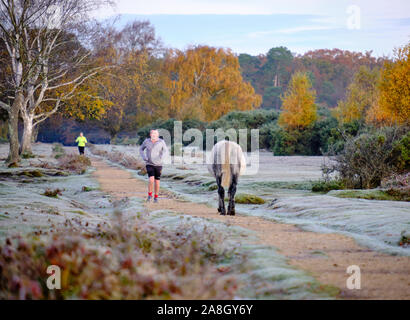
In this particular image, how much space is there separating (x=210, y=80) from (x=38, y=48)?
31.9 metres

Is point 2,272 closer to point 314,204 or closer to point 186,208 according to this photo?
point 186,208

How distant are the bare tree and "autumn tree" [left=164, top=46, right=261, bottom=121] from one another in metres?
25.7

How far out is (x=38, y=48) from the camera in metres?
26.6

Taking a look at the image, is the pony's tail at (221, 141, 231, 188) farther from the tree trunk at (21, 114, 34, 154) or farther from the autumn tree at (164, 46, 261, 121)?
the autumn tree at (164, 46, 261, 121)

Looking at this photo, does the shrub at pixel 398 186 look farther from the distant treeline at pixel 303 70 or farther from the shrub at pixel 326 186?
the distant treeline at pixel 303 70

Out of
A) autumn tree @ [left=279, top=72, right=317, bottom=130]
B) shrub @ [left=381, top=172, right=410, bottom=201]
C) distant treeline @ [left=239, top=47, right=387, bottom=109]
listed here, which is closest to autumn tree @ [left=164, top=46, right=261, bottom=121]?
autumn tree @ [left=279, top=72, right=317, bottom=130]

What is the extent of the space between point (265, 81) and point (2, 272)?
298ft

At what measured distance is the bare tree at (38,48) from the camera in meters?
23.9

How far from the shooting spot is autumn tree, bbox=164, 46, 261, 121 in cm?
5616

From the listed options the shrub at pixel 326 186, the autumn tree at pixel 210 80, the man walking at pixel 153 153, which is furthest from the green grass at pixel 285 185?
the autumn tree at pixel 210 80

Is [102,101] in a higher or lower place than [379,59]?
lower

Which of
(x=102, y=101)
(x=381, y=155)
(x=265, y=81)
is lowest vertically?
(x=381, y=155)
